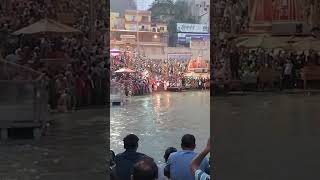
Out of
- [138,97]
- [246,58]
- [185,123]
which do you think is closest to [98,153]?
[246,58]

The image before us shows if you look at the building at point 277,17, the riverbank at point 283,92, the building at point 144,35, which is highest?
the building at point 144,35

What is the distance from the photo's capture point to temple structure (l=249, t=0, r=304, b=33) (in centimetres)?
307

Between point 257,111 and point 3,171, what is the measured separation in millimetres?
1506

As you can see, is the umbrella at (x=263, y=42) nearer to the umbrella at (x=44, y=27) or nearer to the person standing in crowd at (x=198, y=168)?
the person standing in crowd at (x=198, y=168)

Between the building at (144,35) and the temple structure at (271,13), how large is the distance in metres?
4.42

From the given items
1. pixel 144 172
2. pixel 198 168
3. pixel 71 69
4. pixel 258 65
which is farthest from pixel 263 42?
pixel 144 172

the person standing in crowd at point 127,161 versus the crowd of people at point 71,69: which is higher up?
the crowd of people at point 71,69

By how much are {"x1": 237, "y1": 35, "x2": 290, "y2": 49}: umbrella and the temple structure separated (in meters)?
0.05

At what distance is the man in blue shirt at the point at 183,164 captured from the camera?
284 centimetres

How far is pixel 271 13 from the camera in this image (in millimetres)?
3119

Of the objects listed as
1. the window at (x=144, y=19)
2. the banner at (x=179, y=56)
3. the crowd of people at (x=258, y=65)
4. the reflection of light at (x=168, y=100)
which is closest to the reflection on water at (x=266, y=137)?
the crowd of people at (x=258, y=65)

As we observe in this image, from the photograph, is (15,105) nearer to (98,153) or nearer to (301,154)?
(98,153)

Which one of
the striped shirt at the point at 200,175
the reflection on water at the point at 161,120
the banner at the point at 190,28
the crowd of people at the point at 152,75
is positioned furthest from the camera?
the crowd of people at the point at 152,75

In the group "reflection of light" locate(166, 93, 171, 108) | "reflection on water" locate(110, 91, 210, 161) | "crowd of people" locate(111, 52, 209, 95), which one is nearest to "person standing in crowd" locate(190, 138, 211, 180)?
"reflection on water" locate(110, 91, 210, 161)
